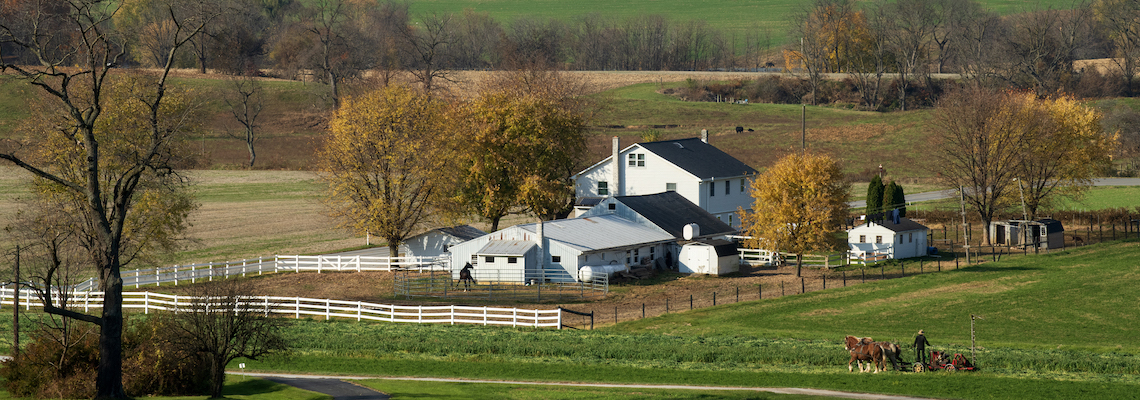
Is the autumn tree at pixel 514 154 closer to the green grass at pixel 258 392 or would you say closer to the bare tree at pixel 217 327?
the green grass at pixel 258 392

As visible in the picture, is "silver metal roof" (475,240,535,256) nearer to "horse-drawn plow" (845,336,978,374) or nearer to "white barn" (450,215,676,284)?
"white barn" (450,215,676,284)

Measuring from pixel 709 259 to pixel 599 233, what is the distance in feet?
21.3

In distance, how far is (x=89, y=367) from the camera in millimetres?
29578

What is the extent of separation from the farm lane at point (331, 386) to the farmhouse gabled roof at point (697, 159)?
141 feet

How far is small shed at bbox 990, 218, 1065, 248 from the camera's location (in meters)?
66.9

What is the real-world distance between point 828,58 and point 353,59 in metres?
73.9

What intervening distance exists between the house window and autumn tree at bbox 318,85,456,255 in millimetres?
17055

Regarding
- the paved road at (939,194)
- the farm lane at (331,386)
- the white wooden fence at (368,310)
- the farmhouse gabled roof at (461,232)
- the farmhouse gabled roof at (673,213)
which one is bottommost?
the farm lane at (331,386)

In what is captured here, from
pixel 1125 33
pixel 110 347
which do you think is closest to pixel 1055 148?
pixel 110 347

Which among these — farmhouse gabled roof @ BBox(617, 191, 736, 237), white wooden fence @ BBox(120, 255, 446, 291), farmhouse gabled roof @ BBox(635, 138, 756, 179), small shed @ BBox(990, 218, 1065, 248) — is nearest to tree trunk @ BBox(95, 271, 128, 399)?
white wooden fence @ BBox(120, 255, 446, 291)

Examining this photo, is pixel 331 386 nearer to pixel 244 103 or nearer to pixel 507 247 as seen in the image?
pixel 507 247

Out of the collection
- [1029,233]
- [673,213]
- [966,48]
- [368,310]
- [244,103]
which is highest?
[966,48]

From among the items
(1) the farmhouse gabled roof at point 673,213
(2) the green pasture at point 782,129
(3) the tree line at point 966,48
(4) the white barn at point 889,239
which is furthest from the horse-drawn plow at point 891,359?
(3) the tree line at point 966,48

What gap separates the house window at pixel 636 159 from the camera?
75.1 meters
